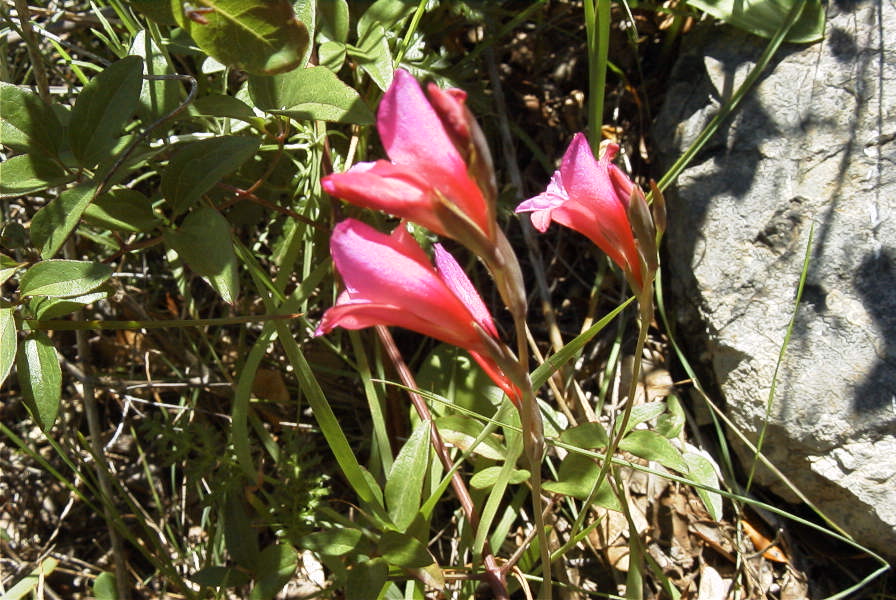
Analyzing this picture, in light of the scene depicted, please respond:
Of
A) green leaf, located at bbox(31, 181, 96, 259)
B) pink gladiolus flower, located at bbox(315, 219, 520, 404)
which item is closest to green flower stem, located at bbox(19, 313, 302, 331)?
green leaf, located at bbox(31, 181, 96, 259)

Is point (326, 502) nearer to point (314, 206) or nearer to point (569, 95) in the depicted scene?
point (314, 206)

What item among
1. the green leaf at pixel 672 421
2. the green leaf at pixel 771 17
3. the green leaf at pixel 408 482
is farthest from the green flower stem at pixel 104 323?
the green leaf at pixel 771 17

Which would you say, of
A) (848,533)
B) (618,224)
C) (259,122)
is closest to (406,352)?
(259,122)

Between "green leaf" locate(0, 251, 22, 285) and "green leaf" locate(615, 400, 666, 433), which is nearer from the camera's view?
"green leaf" locate(0, 251, 22, 285)

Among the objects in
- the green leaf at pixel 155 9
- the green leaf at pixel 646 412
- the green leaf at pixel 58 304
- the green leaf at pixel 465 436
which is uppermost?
the green leaf at pixel 155 9

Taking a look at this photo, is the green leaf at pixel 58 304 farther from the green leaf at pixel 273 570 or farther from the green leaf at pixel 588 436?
the green leaf at pixel 588 436

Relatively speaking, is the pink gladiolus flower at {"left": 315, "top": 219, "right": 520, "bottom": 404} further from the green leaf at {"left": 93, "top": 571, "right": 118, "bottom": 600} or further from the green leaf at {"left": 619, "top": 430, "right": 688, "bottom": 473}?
the green leaf at {"left": 93, "top": 571, "right": 118, "bottom": 600}

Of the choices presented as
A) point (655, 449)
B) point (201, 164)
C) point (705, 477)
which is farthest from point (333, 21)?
point (705, 477)

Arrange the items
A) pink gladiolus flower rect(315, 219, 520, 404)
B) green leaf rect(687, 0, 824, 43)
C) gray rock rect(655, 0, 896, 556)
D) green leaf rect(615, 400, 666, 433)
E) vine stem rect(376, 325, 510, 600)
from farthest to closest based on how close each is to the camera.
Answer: green leaf rect(687, 0, 824, 43) < gray rock rect(655, 0, 896, 556) < green leaf rect(615, 400, 666, 433) < vine stem rect(376, 325, 510, 600) < pink gladiolus flower rect(315, 219, 520, 404)
